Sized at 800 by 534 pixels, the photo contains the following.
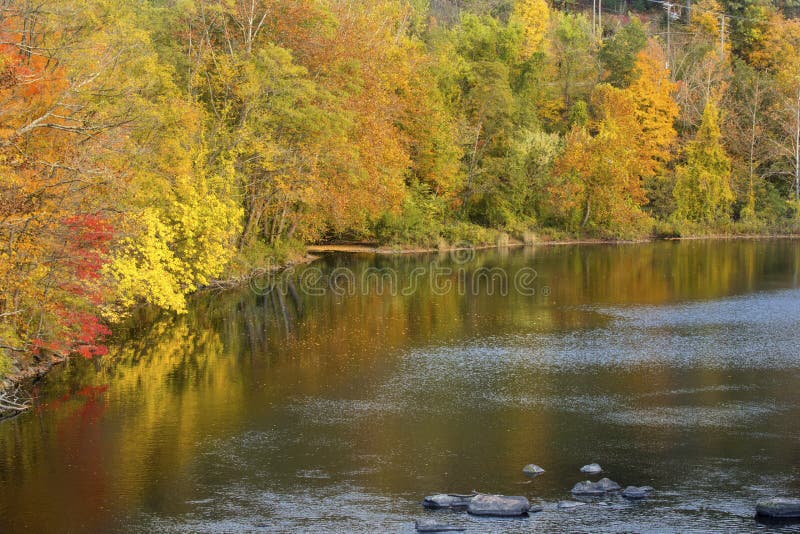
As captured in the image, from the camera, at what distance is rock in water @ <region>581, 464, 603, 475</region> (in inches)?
653

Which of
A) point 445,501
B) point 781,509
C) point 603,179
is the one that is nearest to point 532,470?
point 445,501

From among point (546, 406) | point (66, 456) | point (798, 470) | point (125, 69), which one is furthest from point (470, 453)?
point (125, 69)

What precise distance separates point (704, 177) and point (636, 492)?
53982 mm

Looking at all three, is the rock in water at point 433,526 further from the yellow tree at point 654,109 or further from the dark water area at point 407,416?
the yellow tree at point 654,109

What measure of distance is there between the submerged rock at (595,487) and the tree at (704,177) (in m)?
53.7

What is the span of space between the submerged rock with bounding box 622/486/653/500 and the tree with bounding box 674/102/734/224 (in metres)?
53.6

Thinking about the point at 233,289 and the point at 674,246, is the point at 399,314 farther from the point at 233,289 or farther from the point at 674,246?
the point at 674,246

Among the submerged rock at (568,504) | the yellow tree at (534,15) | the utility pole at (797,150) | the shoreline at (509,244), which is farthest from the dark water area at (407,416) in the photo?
the yellow tree at (534,15)

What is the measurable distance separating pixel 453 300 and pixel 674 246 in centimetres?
2830

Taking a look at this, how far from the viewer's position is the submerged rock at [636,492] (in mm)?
15469

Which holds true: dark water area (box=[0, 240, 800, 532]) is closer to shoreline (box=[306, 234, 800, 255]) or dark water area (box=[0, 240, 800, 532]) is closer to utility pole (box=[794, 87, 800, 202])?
shoreline (box=[306, 234, 800, 255])

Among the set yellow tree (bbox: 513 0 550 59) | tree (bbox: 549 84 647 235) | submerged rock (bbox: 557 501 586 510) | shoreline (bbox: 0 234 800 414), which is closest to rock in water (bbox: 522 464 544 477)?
submerged rock (bbox: 557 501 586 510)

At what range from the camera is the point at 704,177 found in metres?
65.4

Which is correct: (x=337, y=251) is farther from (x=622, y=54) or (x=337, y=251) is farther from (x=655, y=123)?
(x=622, y=54)
